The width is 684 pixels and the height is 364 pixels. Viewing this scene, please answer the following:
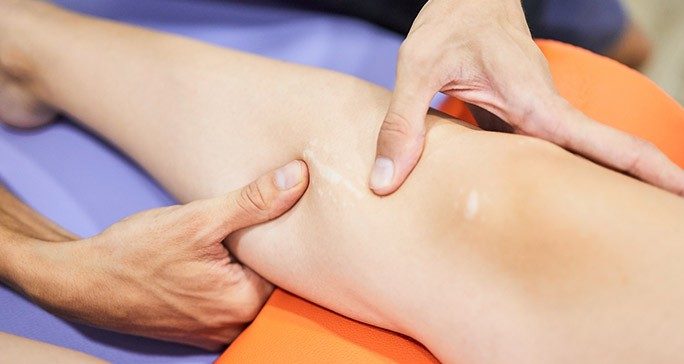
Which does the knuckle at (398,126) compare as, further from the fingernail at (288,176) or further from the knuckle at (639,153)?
the knuckle at (639,153)

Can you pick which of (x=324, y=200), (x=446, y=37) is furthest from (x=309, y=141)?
(x=446, y=37)

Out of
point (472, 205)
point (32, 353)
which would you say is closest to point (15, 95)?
point (32, 353)

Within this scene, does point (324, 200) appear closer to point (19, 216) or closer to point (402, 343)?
point (402, 343)

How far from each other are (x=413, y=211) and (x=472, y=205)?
0.07 metres

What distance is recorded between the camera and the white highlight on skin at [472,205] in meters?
0.68

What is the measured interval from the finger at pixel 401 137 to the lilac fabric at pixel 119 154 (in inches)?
15.6

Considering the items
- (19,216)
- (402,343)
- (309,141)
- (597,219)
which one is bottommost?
(19,216)

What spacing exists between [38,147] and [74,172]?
83mm

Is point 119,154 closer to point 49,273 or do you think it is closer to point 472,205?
point 49,273

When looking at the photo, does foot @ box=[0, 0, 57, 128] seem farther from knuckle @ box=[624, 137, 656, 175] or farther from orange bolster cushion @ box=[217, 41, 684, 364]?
knuckle @ box=[624, 137, 656, 175]

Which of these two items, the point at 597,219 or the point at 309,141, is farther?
the point at 309,141

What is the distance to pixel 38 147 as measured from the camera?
1.09 metres

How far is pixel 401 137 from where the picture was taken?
718 millimetres

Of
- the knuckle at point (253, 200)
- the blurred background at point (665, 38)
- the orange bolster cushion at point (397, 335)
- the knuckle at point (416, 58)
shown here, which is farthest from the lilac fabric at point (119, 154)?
the blurred background at point (665, 38)
